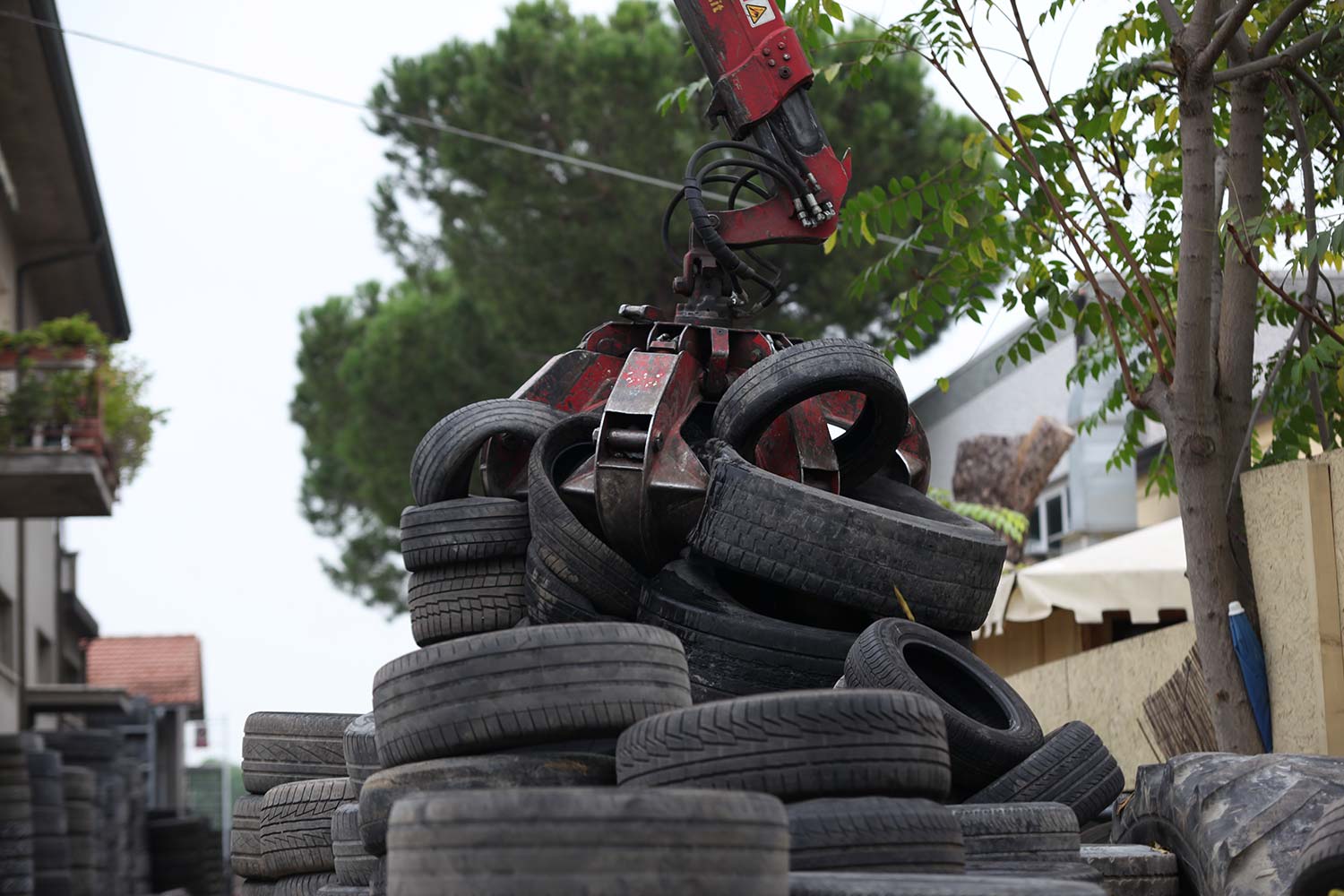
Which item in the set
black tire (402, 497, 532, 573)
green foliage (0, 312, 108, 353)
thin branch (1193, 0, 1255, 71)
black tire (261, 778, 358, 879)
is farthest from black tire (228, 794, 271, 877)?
green foliage (0, 312, 108, 353)

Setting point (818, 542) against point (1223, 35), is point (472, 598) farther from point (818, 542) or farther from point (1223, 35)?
point (1223, 35)

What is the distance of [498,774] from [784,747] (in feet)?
2.59

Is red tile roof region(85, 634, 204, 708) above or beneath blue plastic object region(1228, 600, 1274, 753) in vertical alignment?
above

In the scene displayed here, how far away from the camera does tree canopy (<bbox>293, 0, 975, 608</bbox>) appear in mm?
22531

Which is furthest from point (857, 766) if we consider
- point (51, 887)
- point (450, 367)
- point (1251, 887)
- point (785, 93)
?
point (450, 367)

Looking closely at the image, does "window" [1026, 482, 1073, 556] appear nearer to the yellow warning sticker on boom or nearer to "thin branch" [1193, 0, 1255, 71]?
"thin branch" [1193, 0, 1255, 71]

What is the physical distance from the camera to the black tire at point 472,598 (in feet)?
20.8

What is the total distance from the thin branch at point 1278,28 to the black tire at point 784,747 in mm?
5236

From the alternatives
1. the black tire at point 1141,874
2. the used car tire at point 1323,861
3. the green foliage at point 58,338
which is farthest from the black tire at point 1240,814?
the green foliage at point 58,338

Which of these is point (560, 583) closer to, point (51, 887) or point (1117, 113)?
point (1117, 113)

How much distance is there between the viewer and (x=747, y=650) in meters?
5.84

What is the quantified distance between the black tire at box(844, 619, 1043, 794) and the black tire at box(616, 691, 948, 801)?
3.62ft

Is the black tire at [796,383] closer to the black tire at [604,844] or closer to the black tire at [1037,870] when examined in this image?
the black tire at [1037,870]

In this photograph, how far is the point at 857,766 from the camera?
4.14 metres
